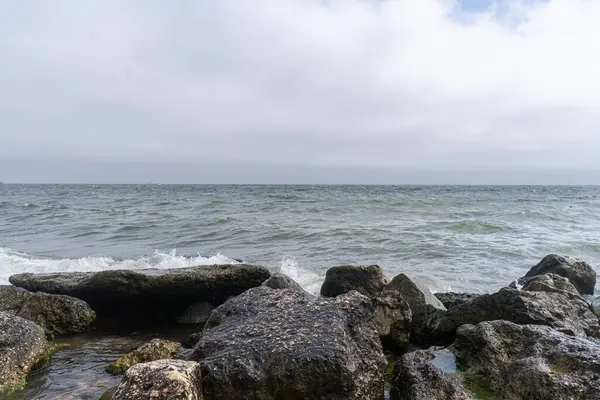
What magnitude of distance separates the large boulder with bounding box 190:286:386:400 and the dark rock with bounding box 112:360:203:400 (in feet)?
1.08

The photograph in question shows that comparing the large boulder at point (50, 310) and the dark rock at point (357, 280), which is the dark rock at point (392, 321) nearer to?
the dark rock at point (357, 280)

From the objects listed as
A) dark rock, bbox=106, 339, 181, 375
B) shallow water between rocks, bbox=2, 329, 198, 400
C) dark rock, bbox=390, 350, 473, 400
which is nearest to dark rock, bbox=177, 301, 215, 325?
shallow water between rocks, bbox=2, 329, 198, 400

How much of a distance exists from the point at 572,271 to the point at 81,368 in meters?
9.55

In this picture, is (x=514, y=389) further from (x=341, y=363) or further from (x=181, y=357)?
(x=181, y=357)

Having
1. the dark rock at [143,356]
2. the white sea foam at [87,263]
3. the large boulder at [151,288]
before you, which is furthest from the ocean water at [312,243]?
the dark rock at [143,356]

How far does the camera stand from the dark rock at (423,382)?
4.07m

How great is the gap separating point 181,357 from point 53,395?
1.50 m

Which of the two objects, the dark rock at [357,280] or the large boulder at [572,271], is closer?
the dark rock at [357,280]

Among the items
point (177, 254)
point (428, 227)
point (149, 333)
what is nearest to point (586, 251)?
point (428, 227)

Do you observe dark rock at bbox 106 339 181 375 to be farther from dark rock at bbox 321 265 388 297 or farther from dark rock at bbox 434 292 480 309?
dark rock at bbox 434 292 480 309

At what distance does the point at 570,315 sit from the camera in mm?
6160

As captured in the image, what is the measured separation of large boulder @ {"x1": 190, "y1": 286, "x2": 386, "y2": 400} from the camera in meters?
3.96

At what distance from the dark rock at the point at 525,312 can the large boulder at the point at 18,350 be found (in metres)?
4.99

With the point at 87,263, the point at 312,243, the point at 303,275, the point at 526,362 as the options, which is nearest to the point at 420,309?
the point at 526,362
